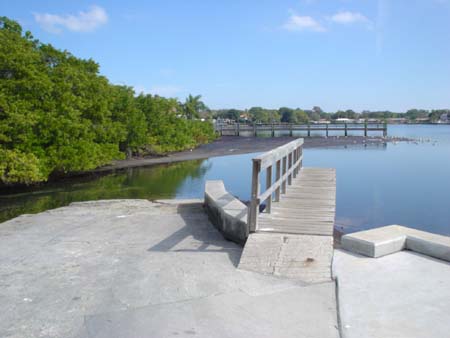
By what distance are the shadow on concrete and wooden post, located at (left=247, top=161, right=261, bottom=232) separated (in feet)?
1.35

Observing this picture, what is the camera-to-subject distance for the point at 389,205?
14.6m

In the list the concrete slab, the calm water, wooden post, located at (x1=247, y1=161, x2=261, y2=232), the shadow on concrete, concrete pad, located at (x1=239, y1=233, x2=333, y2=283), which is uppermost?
wooden post, located at (x1=247, y1=161, x2=261, y2=232)

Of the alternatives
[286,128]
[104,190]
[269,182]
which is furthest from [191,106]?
[269,182]

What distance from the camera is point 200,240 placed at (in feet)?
22.4

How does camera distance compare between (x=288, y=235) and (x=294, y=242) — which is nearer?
(x=294, y=242)

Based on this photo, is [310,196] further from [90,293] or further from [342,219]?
[90,293]

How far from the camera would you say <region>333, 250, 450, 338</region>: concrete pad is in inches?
139

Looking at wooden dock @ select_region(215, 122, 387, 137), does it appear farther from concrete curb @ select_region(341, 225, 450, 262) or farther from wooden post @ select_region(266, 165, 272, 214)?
concrete curb @ select_region(341, 225, 450, 262)

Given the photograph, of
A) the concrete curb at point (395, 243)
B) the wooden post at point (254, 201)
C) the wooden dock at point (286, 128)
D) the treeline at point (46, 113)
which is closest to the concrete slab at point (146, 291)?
the wooden post at point (254, 201)

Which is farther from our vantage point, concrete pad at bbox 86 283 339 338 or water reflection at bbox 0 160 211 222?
water reflection at bbox 0 160 211 222

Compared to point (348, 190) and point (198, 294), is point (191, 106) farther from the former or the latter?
point (198, 294)

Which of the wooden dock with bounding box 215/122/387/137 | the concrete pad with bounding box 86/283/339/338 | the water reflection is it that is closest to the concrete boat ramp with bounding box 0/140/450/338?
the concrete pad with bounding box 86/283/339/338

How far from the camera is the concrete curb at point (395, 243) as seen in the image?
523cm

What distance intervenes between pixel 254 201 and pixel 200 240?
135 cm
